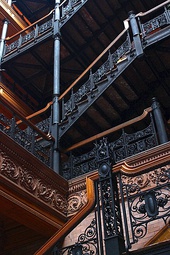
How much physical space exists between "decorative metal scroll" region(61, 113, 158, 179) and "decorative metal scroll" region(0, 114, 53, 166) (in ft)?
1.78

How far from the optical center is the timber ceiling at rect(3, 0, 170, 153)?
8.02 metres

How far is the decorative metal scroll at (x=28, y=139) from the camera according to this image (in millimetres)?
6418

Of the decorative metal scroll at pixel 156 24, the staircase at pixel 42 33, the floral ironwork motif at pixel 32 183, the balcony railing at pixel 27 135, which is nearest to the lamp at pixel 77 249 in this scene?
the floral ironwork motif at pixel 32 183

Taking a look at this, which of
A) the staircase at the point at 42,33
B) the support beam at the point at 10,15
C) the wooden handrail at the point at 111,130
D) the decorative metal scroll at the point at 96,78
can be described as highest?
the support beam at the point at 10,15

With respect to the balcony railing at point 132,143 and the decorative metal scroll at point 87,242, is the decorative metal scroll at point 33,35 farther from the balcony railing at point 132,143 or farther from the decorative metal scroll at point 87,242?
the decorative metal scroll at point 87,242

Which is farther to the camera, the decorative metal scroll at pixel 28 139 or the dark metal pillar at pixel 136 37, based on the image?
the dark metal pillar at pixel 136 37

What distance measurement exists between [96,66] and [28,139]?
18.8 feet

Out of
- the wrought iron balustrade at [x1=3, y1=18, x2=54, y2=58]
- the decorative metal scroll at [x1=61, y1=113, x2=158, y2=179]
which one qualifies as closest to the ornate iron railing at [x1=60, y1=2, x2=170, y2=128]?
the decorative metal scroll at [x1=61, y1=113, x2=158, y2=179]

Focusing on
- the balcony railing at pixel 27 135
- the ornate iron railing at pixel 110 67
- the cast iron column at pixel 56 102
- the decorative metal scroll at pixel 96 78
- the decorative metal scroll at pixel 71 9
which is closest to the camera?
the balcony railing at pixel 27 135

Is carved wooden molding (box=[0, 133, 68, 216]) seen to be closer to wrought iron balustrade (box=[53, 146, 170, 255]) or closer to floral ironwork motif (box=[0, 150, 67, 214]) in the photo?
floral ironwork motif (box=[0, 150, 67, 214])

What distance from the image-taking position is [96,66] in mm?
11875

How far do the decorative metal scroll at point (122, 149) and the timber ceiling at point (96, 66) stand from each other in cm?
93

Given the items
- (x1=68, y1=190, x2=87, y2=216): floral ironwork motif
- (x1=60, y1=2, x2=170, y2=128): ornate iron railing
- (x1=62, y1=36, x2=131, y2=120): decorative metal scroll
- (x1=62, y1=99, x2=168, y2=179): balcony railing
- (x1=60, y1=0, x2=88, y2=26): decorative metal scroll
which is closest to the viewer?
(x1=68, y1=190, x2=87, y2=216): floral ironwork motif

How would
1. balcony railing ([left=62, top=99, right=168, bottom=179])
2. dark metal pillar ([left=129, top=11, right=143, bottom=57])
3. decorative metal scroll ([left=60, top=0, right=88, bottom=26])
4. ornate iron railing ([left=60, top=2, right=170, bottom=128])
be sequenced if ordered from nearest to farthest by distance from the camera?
balcony railing ([left=62, top=99, right=168, bottom=179]), dark metal pillar ([left=129, top=11, right=143, bottom=57]), ornate iron railing ([left=60, top=2, right=170, bottom=128]), decorative metal scroll ([left=60, top=0, right=88, bottom=26])
